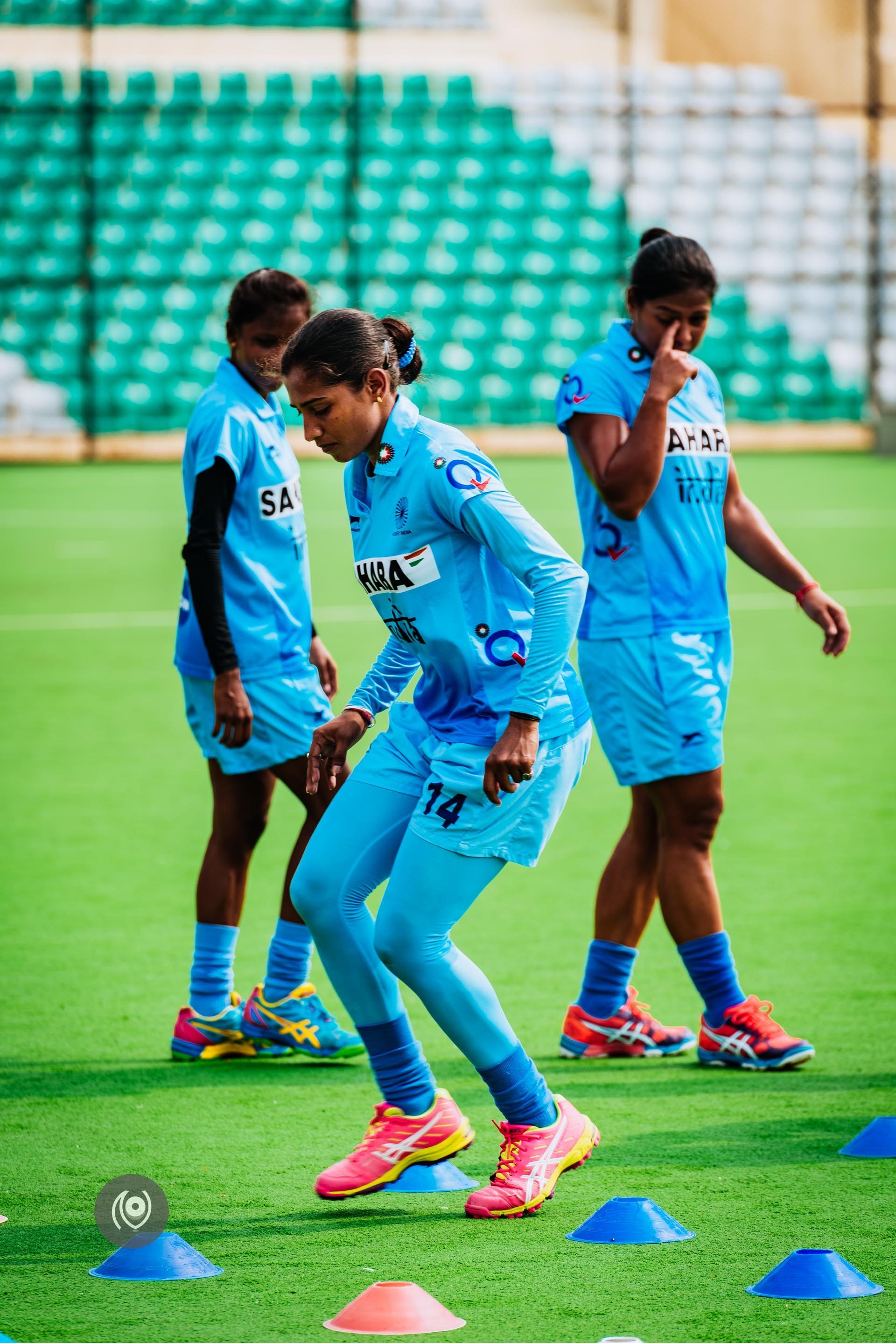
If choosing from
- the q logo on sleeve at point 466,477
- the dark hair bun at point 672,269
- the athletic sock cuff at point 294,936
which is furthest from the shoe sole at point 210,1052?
the dark hair bun at point 672,269

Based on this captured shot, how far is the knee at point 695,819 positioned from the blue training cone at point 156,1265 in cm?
169

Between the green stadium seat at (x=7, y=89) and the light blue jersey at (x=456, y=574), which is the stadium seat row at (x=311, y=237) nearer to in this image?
the green stadium seat at (x=7, y=89)

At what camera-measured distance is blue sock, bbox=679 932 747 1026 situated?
4422 millimetres

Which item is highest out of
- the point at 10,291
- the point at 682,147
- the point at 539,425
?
the point at 682,147

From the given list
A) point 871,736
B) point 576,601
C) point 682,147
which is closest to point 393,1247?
point 576,601

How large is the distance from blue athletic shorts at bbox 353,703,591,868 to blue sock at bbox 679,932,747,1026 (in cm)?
103

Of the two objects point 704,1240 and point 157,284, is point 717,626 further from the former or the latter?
point 157,284

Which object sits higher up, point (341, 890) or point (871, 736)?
point (341, 890)

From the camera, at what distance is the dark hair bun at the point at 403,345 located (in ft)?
11.7

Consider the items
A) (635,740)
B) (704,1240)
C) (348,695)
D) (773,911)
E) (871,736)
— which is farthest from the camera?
(348,695)

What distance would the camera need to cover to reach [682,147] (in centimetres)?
2948

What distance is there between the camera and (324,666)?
16.2ft

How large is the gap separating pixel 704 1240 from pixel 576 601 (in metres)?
1.11

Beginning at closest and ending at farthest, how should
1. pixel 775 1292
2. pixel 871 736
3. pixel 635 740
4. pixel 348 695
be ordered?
pixel 775 1292 < pixel 635 740 < pixel 871 736 < pixel 348 695
